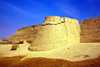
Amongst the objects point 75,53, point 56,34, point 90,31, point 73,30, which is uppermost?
point 73,30

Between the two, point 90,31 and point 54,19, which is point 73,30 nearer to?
point 90,31

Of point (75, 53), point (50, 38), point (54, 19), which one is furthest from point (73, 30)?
point (75, 53)

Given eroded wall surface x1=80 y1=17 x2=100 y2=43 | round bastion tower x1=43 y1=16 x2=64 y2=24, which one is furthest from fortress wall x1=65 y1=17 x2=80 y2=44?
round bastion tower x1=43 y1=16 x2=64 y2=24

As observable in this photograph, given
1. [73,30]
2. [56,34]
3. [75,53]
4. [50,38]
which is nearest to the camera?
[75,53]

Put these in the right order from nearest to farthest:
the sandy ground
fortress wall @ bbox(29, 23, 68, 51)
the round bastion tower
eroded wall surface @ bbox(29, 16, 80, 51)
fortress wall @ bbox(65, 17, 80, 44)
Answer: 1. the sandy ground
2. fortress wall @ bbox(29, 23, 68, 51)
3. eroded wall surface @ bbox(29, 16, 80, 51)
4. fortress wall @ bbox(65, 17, 80, 44)
5. the round bastion tower

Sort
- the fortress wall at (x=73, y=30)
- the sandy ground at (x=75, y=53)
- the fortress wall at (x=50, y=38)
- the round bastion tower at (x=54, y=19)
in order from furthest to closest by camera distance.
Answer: the round bastion tower at (x=54, y=19) < the fortress wall at (x=73, y=30) < the fortress wall at (x=50, y=38) < the sandy ground at (x=75, y=53)

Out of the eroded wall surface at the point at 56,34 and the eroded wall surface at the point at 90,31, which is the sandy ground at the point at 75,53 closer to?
the eroded wall surface at the point at 56,34

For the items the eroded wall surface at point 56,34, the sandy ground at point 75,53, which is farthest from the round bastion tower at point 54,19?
the sandy ground at point 75,53

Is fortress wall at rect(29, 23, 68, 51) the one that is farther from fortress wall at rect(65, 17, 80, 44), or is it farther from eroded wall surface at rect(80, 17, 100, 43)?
eroded wall surface at rect(80, 17, 100, 43)

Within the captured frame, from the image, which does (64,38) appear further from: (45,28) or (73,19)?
(73,19)

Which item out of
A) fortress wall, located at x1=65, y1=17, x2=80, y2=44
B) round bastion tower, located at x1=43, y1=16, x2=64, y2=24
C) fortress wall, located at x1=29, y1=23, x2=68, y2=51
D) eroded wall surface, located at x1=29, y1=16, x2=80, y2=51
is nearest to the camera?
fortress wall, located at x1=29, y1=23, x2=68, y2=51

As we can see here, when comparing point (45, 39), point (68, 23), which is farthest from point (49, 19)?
point (45, 39)

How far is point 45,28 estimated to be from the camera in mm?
13023

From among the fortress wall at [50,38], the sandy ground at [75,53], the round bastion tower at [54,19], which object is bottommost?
the sandy ground at [75,53]
